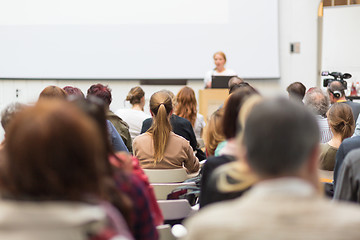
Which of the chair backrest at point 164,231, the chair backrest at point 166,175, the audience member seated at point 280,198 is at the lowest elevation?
the chair backrest at point 164,231

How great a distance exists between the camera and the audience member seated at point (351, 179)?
183 centimetres

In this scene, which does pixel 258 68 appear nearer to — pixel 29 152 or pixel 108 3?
pixel 108 3

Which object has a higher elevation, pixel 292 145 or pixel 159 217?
pixel 292 145

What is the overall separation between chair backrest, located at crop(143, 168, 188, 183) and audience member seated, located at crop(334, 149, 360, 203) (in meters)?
1.61

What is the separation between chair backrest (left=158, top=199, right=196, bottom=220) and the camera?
2.79m

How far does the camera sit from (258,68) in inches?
334

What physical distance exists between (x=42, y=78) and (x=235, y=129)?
775 centimetres

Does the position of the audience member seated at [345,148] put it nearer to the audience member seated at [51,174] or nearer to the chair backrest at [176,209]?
the chair backrest at [176,209]

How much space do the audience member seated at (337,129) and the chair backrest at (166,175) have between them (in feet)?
2.98

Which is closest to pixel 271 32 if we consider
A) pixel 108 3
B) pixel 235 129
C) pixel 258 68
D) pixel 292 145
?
pixel 258 68

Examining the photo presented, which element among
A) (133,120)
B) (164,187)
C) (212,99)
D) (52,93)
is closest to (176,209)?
(164,187)

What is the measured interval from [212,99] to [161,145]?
9.50 feet

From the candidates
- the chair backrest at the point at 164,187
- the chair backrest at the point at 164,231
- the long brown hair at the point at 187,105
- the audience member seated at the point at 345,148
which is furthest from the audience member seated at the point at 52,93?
the long brown hair at the point at 187,105

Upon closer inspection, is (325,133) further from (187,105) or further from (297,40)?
(297,40)
